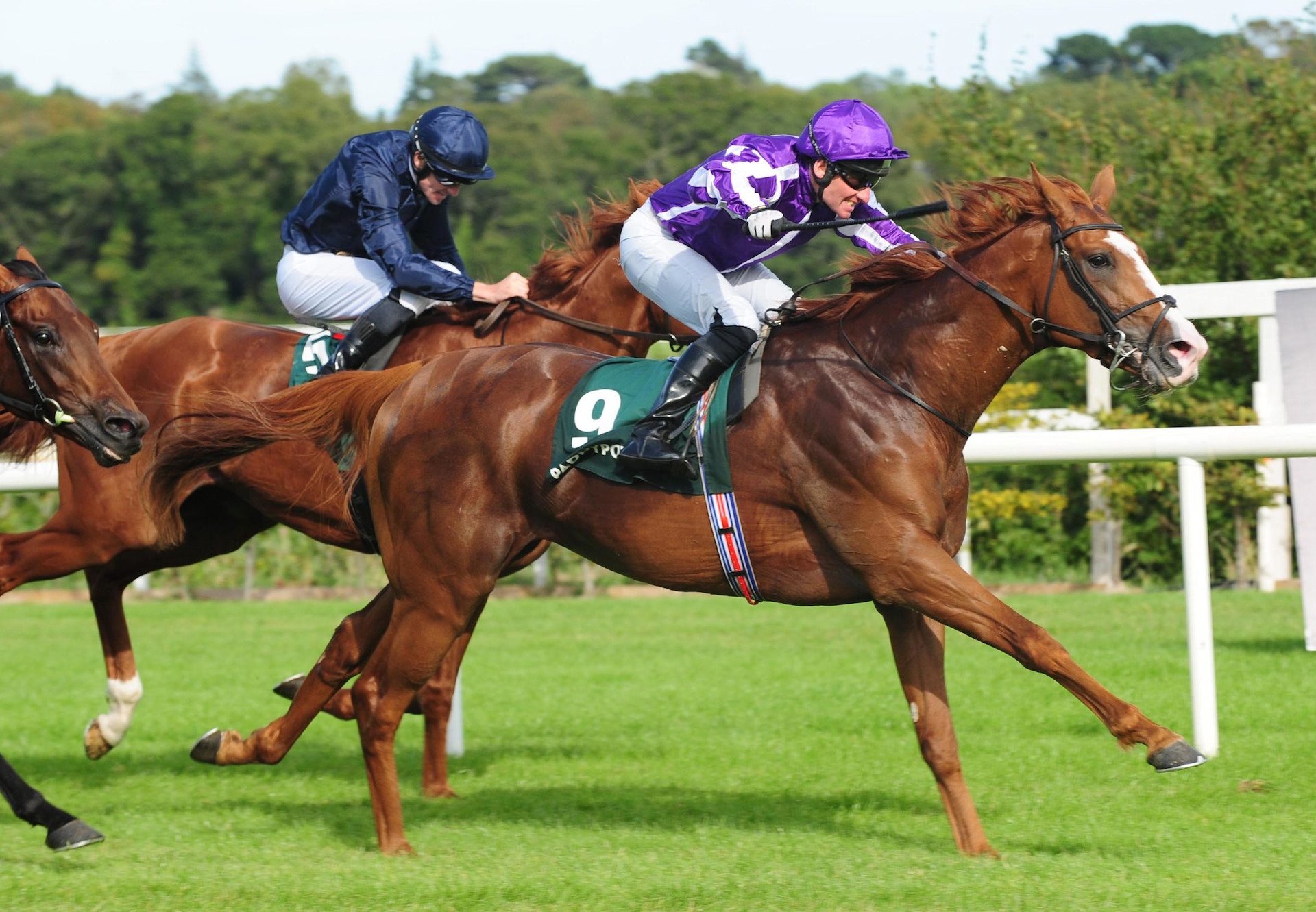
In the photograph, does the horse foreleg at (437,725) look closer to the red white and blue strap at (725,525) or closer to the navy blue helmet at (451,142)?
the red white and blue strap at (725,525)

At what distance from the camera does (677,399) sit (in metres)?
4.36

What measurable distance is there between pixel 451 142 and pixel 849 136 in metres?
1.73

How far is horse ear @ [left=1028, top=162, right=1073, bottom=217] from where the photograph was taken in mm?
4184

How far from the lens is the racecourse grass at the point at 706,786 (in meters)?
3.97

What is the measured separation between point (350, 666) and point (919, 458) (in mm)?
1973

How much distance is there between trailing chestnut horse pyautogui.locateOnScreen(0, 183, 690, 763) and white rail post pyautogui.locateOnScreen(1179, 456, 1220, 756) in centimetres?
173

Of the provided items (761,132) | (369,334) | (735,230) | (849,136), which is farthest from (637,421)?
(761,132)

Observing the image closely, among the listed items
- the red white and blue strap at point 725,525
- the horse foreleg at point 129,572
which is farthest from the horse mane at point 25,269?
the red white and blue strap at point 725,525

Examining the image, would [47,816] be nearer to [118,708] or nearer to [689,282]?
[118,708]

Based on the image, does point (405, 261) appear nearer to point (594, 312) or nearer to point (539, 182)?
point (594, 312)

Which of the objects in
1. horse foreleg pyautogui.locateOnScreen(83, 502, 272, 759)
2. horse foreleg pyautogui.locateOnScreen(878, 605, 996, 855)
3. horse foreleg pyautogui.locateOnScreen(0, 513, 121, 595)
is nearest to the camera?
horse foreleg pyautogui.locateOnScreen(878, 605, 996, 855)

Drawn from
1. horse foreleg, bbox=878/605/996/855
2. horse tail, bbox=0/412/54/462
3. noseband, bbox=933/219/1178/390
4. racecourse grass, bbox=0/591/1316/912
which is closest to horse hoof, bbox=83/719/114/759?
racecourse grass, bbox=0/591/1316/912

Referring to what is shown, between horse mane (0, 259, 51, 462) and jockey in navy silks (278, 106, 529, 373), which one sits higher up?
jockey in navy silks (278, 106, 529, 373)

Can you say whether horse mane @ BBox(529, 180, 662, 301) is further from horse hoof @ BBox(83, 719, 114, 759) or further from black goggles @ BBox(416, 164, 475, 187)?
horse hoof @ BBox(83, 719, 114, 759)
